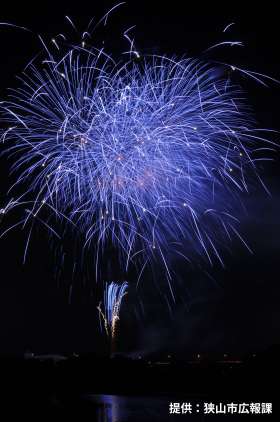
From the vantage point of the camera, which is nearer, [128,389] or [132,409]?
[132,409]

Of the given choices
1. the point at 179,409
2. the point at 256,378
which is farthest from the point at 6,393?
the point at 256,378

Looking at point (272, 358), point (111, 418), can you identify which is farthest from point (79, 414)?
point (272, 358)

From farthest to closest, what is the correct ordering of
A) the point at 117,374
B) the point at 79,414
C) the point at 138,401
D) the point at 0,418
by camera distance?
1. the point at 117,374
2. the point at 138,401
3. the point at 79,414
4. the point at 0,418

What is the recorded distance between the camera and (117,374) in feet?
94.2

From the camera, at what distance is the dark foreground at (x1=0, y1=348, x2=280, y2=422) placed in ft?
51.2

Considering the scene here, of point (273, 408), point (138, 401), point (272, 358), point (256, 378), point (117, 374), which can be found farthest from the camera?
point (117, 374)

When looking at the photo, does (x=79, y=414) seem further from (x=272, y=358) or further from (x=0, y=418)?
(x=272, y=358)

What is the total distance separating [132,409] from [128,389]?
836 centimetres

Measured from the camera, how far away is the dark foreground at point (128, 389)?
615 inches

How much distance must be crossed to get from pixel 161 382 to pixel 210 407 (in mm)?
10312

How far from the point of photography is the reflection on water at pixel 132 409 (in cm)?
1535

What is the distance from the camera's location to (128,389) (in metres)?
25.8

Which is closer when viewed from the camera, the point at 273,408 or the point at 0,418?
the point at 0,418

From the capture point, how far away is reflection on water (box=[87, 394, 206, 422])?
50.4ft
